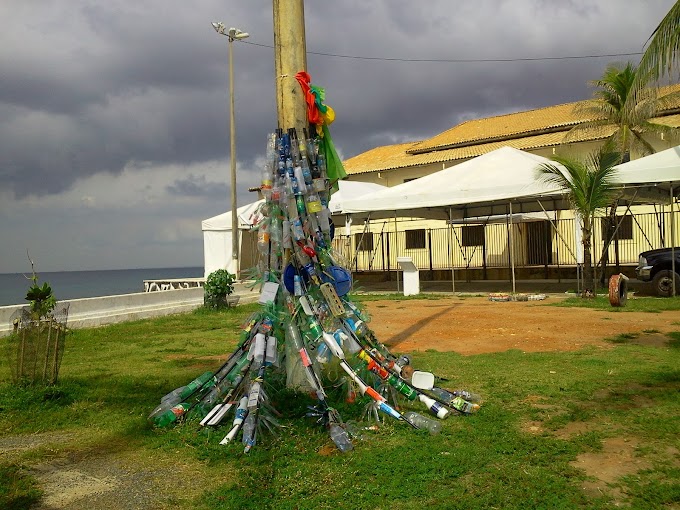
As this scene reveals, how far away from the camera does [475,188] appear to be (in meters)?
16.0

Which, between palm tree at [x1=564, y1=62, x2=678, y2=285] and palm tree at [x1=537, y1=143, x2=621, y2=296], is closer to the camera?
palm tree at [x1=537, y1=143, x2=621, y2=296]

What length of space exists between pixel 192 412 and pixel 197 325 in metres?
7.32

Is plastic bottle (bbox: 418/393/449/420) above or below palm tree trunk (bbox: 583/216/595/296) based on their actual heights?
below

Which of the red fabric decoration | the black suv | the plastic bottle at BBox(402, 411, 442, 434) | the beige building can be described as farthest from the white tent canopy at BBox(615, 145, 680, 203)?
the plastic bottle at BBox(402, 411, 442, 434)

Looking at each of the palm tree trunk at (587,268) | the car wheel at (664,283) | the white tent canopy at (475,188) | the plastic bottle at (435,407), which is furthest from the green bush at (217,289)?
the car wheel at (664,283)

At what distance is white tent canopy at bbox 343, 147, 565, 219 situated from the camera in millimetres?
15484

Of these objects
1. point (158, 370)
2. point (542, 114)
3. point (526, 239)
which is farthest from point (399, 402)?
point (542, 114)

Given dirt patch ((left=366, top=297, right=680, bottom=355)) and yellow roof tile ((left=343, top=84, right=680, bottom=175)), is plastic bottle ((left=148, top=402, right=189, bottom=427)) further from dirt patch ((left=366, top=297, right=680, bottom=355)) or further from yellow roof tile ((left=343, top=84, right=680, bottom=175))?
yellow roof tile ((left=343, top=84, right=680, bottom=175))

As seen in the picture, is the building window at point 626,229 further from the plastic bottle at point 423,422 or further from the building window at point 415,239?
the plastic bottle at point 423,422

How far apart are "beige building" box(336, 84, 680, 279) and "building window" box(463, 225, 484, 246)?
0.04 metres

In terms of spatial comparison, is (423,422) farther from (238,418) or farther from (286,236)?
(286,236)

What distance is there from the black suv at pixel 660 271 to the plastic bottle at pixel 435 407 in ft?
36.1

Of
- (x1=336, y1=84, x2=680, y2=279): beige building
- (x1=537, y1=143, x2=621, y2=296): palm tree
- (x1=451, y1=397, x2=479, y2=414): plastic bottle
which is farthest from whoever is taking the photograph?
(x1=336, y1=84, x2=680, y2=279): beige building

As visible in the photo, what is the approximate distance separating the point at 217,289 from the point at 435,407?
10085 mm
